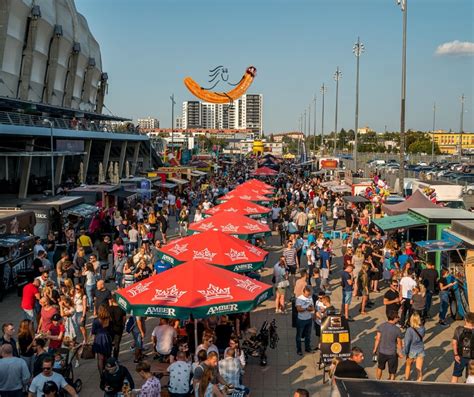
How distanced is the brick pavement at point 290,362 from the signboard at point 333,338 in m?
0.57

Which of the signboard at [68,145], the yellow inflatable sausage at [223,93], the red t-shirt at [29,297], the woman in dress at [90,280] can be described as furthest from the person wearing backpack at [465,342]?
the yellow inflatable sausage at [223,93]

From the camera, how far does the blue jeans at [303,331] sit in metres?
11.1

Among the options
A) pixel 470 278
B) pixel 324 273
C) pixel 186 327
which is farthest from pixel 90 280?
pixel 470 278

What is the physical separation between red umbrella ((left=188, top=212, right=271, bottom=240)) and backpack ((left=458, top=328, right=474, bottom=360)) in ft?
24.6

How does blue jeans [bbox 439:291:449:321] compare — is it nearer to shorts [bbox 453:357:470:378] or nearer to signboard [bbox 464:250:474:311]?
signboard [bbox 464:250:474:311]

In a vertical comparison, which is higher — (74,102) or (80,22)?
(80,22)

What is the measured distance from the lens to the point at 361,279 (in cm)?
1477

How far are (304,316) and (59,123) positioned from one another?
3151cm

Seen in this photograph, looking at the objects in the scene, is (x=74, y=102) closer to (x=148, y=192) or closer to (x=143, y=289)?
(x=148, y=192)

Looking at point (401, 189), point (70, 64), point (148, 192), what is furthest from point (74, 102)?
point (401, 189)

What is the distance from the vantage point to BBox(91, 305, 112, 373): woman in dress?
30.9ft

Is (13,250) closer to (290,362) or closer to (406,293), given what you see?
(290,362)

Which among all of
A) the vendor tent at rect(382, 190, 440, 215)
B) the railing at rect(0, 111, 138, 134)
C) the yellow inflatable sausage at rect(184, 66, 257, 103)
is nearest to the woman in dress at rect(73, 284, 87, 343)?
the vendor tent at rect(382, 190, 440, 215)

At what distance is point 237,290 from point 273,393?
1797 millimetres
